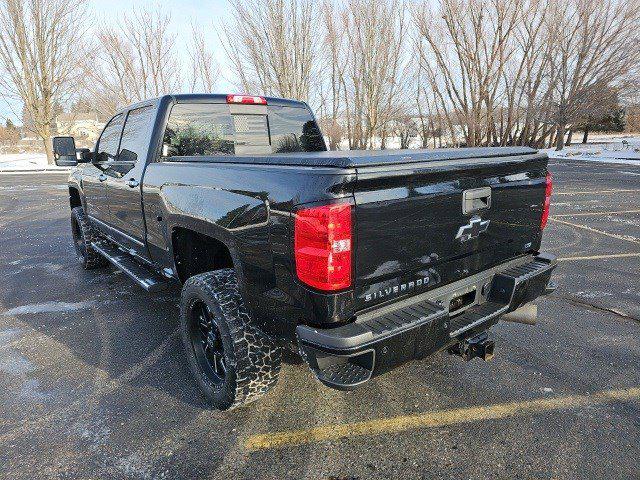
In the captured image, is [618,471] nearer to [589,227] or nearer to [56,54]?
[589,227]

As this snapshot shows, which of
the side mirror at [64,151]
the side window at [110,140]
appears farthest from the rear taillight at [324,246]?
the side mirror at [64,151]

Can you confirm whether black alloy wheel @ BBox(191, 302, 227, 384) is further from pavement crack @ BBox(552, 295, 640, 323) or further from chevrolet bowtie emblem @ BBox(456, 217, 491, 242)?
pavement crack @ BBox(552, 295, 640, 323)

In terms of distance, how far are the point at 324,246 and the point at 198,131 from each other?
7.57 ft

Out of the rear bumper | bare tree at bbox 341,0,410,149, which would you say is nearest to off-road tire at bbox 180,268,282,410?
the rear bumper

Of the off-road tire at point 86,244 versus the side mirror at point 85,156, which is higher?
the side mirror at point 85,156

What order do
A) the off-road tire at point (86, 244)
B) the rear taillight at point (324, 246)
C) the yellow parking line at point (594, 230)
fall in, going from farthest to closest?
the yellow parking line at point (594, 230), the off-road tire at point (86, 244), the rear taillight at point (324, 246)

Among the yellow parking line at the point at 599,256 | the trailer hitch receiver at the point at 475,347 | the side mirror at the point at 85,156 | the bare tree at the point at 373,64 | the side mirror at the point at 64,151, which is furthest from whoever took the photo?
the bare tree at the point at 373,64

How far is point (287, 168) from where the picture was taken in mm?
2148

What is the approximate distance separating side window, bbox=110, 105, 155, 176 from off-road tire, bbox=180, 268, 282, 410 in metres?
1.56

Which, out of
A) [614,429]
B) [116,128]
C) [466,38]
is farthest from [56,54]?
[614,429]

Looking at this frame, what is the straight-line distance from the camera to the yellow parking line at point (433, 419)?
2449 mm

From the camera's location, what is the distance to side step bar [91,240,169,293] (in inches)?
139

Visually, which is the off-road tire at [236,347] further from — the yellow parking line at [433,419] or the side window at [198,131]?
the side window at [198,131]

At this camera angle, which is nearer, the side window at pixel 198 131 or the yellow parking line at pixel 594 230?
the side window at pixel 198 131
